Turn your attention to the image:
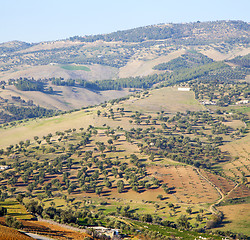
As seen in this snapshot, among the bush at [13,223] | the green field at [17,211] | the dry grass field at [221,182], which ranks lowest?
the dry grass field at [221,182]

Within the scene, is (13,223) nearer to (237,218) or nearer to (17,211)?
(17,211)

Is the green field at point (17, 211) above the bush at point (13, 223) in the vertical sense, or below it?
below

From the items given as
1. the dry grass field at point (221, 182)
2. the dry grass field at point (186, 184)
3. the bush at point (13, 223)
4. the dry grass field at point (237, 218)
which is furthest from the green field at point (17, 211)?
the dry grass field at point (221, 182)

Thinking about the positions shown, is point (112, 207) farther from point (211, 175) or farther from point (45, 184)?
point (211, 175)

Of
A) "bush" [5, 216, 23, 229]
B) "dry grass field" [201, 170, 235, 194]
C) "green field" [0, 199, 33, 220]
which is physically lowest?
"dry grass field" [201, 170, 235, 194]

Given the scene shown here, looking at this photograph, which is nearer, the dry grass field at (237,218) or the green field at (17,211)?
the green field at (17,211)

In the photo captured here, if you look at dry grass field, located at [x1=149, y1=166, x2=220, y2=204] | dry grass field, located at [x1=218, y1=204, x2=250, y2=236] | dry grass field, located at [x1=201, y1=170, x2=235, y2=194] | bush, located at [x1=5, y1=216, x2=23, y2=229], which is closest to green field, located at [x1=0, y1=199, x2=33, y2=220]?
bush, located at [x1=5, y1=216, x2=23, y2=229]

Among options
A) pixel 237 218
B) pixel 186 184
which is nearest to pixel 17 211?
pixel 237 218

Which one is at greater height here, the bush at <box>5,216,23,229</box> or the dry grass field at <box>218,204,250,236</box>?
the bush at <box>5,216,23,229</box>

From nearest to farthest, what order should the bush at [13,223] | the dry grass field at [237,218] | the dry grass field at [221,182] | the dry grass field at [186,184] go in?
the bush at [13,223] → the dry grass field at [237,218] → the dry grass field at [186,184] → the dry grass field at [221,182]

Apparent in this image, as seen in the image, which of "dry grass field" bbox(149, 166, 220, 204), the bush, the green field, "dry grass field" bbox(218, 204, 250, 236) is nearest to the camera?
the bush

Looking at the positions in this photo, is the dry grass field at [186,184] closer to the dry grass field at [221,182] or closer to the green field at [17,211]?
the dry grass field at [221,182]

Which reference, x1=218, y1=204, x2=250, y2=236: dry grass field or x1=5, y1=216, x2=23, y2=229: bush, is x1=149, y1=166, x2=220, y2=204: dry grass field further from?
x1=5, y1=216, x2=23, y2=229: bush

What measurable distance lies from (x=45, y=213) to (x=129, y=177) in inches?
2870
